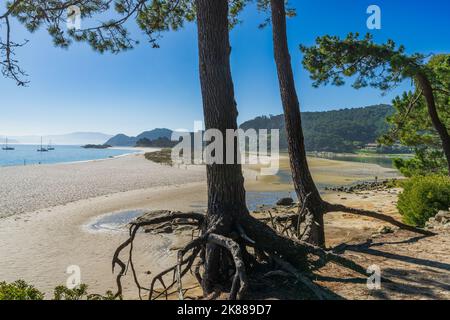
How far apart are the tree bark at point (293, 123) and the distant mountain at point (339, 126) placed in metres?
102

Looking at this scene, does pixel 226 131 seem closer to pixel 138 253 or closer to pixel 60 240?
pixel 138 253

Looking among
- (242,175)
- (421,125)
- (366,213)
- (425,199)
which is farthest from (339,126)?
(242,175)

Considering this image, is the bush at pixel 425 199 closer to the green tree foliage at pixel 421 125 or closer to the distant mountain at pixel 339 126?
the green tree foliage at pixel 421 125

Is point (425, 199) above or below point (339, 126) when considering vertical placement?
below

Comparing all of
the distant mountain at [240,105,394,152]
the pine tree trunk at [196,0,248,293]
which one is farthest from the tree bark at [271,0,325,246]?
the distant mountain at [240,105,394,152]

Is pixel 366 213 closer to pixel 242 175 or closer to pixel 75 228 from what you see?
pixel 242 175

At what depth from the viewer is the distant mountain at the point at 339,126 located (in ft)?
426

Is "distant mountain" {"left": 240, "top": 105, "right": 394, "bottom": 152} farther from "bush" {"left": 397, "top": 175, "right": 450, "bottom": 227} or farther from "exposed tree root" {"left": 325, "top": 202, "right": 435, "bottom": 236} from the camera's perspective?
"exposed tree root" {"left": 325, "top": 202, "right": 435, "bottom": 236}

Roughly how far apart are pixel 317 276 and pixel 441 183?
26.3 ft

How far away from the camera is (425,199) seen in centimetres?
1088

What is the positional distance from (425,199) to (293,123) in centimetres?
656

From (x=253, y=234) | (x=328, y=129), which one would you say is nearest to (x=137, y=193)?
(x=253, y=234)

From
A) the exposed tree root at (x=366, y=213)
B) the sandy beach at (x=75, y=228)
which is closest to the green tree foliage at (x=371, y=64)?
the exposed tree root at (x=366, y=213)

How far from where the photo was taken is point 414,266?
5.55m
